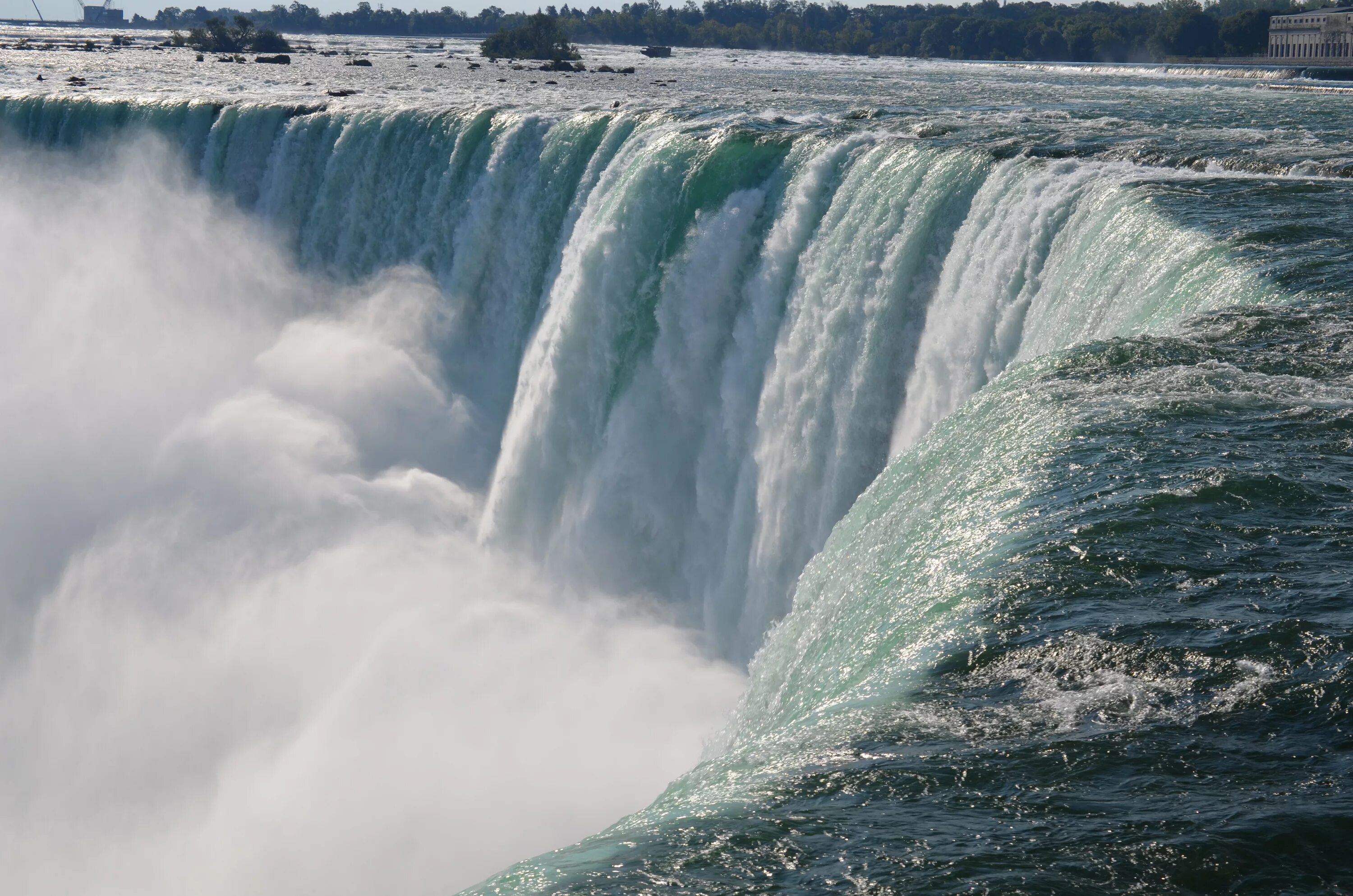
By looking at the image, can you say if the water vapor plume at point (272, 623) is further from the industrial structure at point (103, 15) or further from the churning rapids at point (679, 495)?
the industrial structure at point (103, 15)

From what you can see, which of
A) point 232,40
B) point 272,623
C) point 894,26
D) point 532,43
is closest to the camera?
point 272,623

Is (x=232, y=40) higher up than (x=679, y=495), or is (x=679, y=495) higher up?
(x=232, y=40)

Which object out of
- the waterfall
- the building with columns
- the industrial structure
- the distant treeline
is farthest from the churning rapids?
the industrial structure

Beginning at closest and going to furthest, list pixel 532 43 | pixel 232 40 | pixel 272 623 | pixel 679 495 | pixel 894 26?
1. pixel 679 495
2. pixel 272 623
3. pixel 532 43
4. pixel 232 40
5. pixel 894 26

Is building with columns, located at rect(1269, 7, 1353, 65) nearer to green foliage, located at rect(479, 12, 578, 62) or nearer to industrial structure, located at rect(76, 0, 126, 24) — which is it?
green foliage, located at rect(479, 12, 578, 62)

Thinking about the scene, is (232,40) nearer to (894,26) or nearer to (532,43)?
(532,43)

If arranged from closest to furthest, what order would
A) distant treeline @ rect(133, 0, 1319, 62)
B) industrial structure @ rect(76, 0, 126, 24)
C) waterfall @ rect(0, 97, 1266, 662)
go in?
waterfall @ rect(0, 97, 1266, 662) → distant treeline @ rect(133, 0, 1319, 62) → industrial structure @ rect(76, 0, 126, 24)

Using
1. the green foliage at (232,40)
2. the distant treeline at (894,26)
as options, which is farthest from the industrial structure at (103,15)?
the green foliage at (232,40)

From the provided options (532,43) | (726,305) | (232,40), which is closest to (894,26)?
(532,43)

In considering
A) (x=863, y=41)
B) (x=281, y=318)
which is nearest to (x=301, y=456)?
(x=281, y=318)
